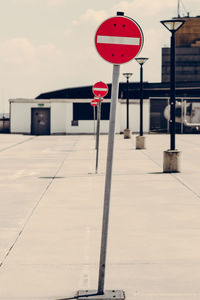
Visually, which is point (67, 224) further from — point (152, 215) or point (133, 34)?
point (133, 34)

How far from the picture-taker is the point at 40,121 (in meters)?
51.0

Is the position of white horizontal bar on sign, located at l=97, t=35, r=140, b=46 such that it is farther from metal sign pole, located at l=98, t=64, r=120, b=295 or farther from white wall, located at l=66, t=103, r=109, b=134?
white wall, located at l=66, t=103, r=109, b=134

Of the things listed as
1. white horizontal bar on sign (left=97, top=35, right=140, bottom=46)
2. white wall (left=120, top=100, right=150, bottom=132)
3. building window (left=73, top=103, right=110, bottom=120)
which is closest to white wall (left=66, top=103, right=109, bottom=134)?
building window (left=73, top=103, right=110, bottom=120)

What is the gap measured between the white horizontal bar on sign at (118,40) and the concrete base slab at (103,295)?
7.57 feet

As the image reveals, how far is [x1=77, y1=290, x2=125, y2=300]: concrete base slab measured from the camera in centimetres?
507

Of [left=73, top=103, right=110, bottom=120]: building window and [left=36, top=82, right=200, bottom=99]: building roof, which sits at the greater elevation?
[left=36, top=82, right=200, bottom=99]: building roof

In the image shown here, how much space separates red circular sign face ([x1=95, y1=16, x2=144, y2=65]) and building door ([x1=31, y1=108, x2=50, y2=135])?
45826 mm

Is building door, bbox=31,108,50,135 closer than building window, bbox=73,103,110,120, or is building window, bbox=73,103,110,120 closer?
building window, bbox=73,103,110,120

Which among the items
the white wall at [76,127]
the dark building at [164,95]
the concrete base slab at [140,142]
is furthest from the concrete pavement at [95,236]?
the white wall at [76,127]

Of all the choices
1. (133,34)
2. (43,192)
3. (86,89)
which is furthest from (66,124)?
(133,34)

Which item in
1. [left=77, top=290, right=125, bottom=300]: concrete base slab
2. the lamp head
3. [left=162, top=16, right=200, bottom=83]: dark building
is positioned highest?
[left=162, top=16, right=200, bottom=83]: dark building

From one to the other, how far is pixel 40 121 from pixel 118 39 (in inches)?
1811

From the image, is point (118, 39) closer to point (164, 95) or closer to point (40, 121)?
point (40, 121)

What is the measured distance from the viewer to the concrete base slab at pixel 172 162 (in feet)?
52.0
